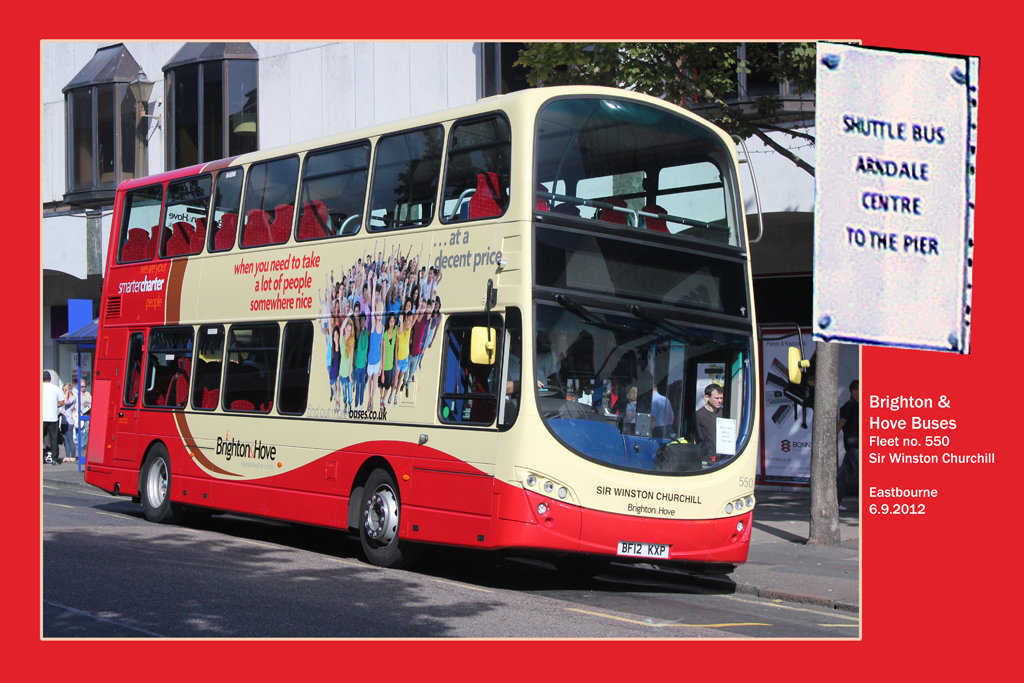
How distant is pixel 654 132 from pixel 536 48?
437 cm

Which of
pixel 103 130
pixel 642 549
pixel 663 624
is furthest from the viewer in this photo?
pixel 103 130

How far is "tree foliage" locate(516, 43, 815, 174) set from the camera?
48.7 ft

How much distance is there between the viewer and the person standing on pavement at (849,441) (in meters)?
18.9

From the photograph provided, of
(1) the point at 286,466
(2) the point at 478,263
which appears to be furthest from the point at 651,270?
(1) the point at 286,466

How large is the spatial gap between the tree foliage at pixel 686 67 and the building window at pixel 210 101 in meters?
12.1

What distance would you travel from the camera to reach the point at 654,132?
463 inches

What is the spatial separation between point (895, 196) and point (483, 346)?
4.33 m

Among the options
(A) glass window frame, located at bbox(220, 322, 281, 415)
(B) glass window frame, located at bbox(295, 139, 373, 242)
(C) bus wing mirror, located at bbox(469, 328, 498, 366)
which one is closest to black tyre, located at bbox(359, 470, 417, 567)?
(C) bus wing mirror, located at bbox(469, 328, 498, 366)

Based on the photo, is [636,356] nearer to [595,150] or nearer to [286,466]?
[595,150]

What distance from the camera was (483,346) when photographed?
11195 millimetres

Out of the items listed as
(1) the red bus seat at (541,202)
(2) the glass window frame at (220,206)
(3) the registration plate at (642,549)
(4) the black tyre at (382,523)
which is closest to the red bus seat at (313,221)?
(2) the glass window frame at (220,206)

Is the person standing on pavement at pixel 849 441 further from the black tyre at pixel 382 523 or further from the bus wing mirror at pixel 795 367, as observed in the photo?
the black tyre at pixel 382 523

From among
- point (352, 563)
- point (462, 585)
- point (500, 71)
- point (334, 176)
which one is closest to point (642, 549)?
point (462, 585)

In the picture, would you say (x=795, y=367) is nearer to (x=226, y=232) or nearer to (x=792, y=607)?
(x=792, y=607)
